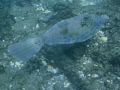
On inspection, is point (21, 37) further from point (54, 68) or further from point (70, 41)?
point (70, 41)

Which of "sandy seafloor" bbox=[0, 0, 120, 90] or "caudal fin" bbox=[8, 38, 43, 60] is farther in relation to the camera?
"sandy seafloor" bbox=[0, 0, 120, 90]

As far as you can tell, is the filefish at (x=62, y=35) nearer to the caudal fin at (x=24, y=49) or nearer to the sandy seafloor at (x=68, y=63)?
the caudal fin at (x=24, y=49)

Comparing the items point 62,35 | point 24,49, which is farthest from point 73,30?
point 24,49

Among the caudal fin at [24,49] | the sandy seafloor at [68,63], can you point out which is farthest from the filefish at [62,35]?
the sandy seafloor at [68,63]

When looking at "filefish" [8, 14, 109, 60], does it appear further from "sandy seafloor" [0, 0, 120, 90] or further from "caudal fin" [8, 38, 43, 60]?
"sandy seafloor" [0, 0, 120, 90]

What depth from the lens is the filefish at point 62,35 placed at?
11.2 feet

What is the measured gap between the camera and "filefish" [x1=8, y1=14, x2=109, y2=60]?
3.42m

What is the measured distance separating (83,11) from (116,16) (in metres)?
1.65

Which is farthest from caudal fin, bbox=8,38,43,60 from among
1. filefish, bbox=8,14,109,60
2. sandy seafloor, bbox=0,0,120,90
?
sandy seafloor, bbox=0,0,120,90

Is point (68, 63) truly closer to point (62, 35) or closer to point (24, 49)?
point (62, 35)

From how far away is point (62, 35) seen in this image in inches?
135

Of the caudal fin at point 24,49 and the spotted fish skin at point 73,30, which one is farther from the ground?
the spotted fish skin at point 73,30

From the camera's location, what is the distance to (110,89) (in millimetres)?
3242

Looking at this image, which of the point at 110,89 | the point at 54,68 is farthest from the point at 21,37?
the point at 110,89
